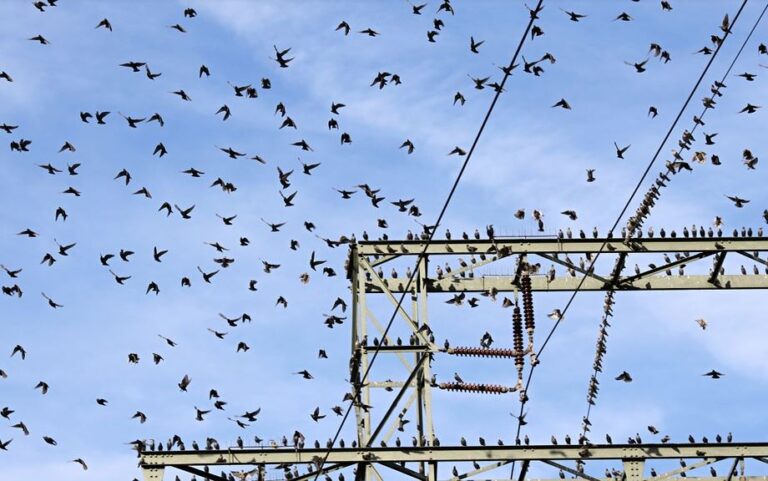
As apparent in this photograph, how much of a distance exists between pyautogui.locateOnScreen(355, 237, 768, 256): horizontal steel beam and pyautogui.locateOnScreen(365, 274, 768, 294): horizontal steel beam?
3.17 metres

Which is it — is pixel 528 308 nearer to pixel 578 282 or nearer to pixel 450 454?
pixel 578 282

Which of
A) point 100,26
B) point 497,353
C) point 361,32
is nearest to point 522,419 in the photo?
point 497,353

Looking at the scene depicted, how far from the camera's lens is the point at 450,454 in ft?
116

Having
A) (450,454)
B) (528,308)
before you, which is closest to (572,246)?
(528,308)

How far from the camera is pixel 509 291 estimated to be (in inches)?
1774

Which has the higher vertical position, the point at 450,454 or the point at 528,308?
the point at 528,308

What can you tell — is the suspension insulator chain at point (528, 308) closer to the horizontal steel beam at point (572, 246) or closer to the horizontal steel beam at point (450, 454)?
the horizontal steel beam at point (572, 246)

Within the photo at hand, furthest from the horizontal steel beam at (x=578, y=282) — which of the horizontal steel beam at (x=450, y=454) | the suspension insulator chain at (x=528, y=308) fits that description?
the horizontal steel beam at (x=450, y=454)

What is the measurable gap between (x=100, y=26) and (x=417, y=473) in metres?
14.2

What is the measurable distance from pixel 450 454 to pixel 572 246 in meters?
6.64

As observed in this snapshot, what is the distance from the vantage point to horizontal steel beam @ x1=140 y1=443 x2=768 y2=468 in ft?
114

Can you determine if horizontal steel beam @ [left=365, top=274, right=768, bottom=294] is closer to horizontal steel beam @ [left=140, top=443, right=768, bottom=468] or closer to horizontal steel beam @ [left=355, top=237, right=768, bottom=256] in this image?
horizontal steel beam @ [left=355, top=237, right=768, bottom=256]

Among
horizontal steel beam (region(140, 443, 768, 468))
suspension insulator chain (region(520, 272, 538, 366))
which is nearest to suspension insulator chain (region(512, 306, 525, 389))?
suspension insulator chain (region(520, 272, 538, 366))

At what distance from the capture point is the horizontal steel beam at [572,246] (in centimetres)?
3994
